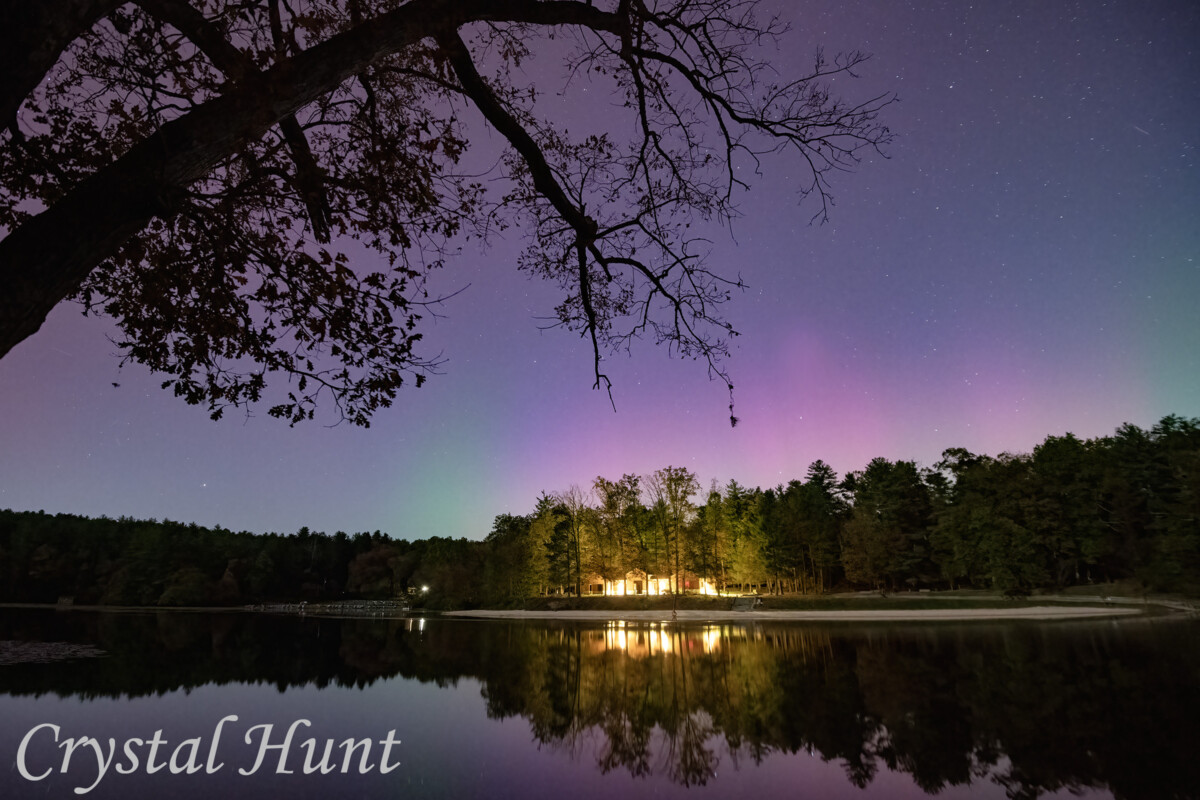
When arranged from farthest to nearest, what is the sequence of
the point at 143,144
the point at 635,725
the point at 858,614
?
1. the point at 858,614
2. the point at 635,725
3. the point at 143,144

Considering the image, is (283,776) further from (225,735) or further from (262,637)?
(262,637)

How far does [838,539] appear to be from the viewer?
69938mm

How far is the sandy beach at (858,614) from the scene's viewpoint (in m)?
34.7

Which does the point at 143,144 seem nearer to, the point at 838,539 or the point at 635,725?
the point at 635,725

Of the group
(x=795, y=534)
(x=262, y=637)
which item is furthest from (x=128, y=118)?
(x=795, y=534)

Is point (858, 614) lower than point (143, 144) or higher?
lower

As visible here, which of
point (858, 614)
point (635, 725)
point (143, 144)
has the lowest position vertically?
point (858, 614)

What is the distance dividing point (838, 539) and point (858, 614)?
3118 cm

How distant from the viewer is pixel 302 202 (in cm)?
525

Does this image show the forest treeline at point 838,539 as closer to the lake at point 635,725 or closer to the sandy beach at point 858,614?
the sandy beach at point 858,614

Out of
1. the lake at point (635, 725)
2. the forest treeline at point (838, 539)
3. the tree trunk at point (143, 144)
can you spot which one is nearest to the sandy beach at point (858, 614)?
the forest treeline at point (838, 539)

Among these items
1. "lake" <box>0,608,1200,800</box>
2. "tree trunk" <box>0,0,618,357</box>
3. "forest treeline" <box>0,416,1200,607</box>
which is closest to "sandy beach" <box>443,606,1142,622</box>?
"forest treeline" <box>0,416,1200,607</box>

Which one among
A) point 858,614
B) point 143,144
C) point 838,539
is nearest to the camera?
point 143,144

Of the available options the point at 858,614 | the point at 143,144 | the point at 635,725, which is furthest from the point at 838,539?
the point at 143,144
